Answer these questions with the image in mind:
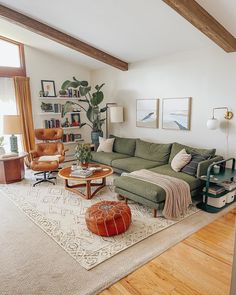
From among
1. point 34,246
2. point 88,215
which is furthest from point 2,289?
point 88,215

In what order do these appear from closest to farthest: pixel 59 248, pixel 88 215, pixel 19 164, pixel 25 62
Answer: pixel 59 248
pixel 88 215
pixel 19 164
pixel 25 62

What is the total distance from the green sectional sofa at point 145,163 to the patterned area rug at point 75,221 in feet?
0.95

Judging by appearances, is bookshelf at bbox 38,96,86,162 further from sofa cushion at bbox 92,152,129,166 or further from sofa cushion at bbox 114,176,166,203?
sofa cushion at bbox 114,176,166,203

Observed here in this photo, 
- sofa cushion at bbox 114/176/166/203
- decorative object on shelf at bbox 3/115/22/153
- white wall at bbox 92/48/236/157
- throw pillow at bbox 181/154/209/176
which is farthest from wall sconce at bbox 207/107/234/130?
decorative object on shelf at bbox 3/115/22/153

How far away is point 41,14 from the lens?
382 cm

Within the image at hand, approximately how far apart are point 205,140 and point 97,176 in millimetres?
2111

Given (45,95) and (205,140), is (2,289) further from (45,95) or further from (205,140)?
(45,95)

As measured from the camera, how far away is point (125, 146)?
5195 mm

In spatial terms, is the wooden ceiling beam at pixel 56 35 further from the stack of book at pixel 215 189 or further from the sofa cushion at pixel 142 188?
the stack of book at pixel 215 189

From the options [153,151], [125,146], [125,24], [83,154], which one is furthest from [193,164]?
[125,24]

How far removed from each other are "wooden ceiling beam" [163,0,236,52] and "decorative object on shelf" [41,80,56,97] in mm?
3939

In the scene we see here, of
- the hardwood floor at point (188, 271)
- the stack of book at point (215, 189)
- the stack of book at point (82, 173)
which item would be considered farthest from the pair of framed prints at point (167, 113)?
the hardwood floor at point (188, 271)

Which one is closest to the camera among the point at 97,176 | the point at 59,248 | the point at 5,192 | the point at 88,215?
the point at 59,248

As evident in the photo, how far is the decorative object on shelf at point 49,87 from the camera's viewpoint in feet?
18.9
